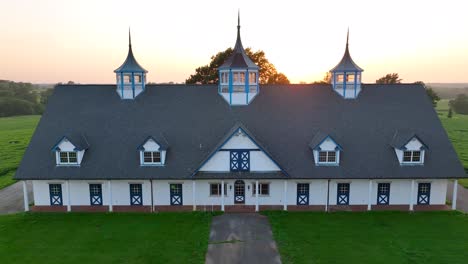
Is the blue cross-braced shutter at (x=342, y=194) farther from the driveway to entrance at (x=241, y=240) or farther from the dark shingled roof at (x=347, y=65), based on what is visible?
the dark shingled roof at (x=347, y=65)

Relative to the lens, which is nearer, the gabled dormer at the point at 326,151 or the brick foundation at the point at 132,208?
the gabled dormer at the point at 326,151

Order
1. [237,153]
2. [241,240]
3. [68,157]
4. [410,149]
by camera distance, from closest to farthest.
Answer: [241,240], [237,153], [410,149], [68,157]

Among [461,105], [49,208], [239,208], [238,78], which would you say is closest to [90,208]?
[49,208]

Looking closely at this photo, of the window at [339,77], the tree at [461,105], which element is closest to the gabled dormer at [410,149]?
the window at [339,77]

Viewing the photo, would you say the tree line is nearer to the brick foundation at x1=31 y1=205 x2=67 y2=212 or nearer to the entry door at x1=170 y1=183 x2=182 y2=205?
the brick foundation at x1=31 y1=205 x2=67 y2=212

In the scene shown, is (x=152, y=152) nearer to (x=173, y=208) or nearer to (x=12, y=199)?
(x=173, y=208)

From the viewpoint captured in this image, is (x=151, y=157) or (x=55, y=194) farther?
(x=55, y=194)

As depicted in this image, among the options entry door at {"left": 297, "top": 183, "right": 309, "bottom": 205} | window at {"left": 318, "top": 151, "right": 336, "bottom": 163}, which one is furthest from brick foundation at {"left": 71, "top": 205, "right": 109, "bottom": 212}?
window at {"left": 318, "top": 151, "right": 336, "bottom": 163}
